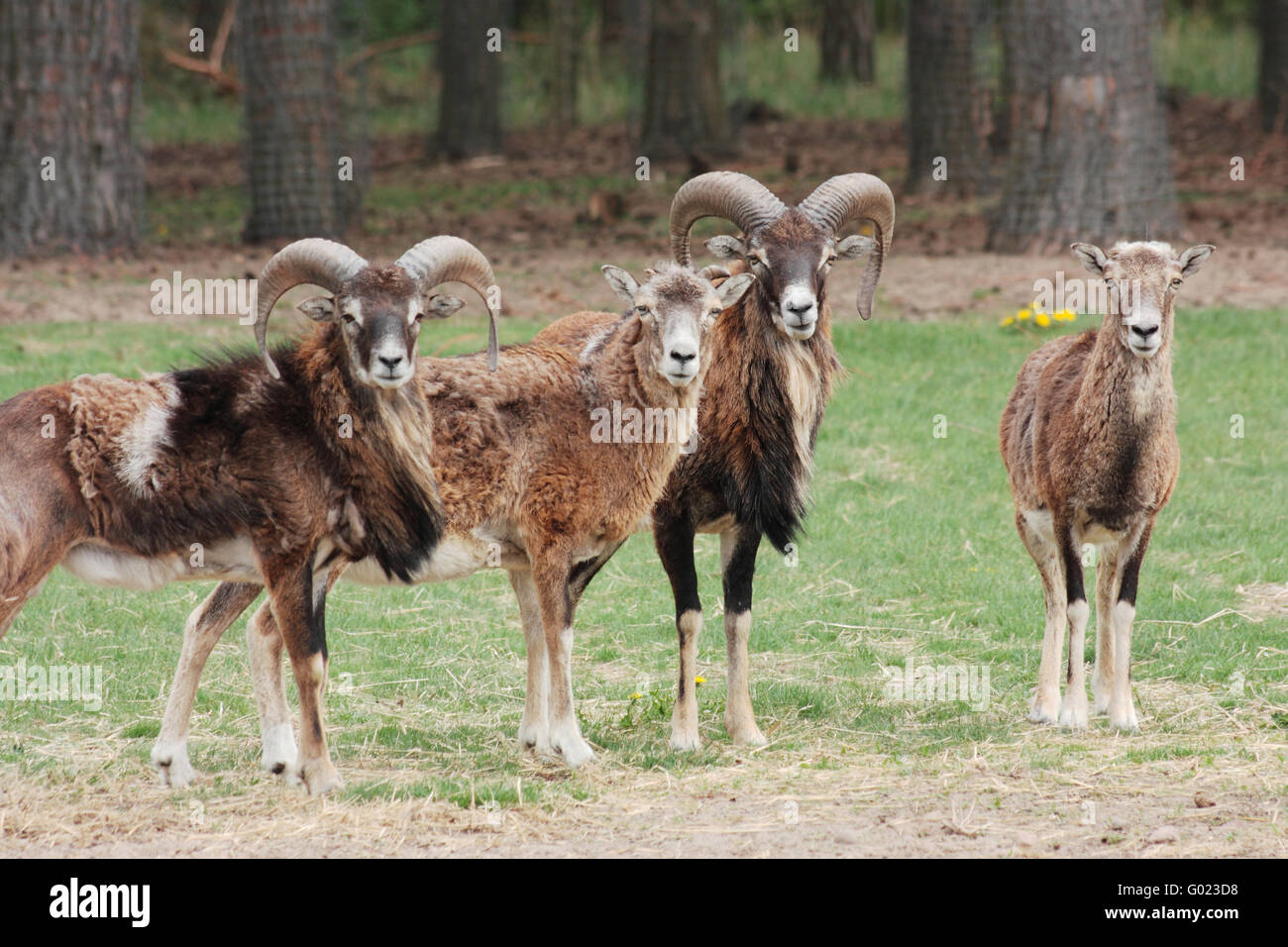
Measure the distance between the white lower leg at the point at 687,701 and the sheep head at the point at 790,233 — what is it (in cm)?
167

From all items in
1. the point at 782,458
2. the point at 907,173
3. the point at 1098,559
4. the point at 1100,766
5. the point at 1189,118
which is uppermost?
the point at 1189,118

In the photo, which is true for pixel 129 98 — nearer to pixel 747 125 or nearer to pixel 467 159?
pixel 467 159

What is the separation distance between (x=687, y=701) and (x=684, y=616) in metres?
0.44

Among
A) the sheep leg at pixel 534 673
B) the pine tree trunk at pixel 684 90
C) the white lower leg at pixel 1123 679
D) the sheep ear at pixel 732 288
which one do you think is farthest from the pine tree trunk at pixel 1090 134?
the sheep leg at pixel 534 673

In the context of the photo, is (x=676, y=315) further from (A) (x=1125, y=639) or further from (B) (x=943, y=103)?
(B) (x=943, y=103)

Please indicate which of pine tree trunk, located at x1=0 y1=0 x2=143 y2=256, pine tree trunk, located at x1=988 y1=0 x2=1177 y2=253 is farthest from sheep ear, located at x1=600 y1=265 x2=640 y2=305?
pine tree trunk, located at x1=0 y1=0 x2=143 y2=256

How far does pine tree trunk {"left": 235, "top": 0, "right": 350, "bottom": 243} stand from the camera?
18.7 metres

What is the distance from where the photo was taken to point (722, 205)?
9.26 meters

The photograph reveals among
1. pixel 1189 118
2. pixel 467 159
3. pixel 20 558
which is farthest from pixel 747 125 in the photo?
pixel 20 558

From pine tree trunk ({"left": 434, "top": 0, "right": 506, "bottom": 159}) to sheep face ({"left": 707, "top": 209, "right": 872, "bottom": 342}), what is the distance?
1980 cm

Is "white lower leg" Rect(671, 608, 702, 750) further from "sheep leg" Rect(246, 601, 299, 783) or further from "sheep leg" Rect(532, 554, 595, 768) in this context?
"sheep leg" Rect(246, 601, 299, 783)

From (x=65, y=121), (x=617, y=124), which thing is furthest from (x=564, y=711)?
(x=617, y=124)

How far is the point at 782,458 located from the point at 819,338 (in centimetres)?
73

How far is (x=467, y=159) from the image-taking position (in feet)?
92.4
